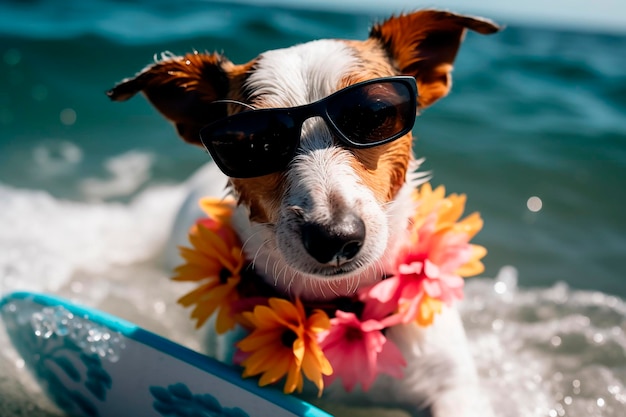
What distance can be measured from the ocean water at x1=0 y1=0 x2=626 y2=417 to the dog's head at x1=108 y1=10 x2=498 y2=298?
743 mm

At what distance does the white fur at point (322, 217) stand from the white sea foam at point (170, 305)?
0.63m

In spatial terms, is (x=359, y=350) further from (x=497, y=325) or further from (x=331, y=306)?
(x=497, y=325)

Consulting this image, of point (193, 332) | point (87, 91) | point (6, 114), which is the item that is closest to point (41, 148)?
point (6, 114)

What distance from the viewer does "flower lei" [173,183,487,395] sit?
89.3 inches

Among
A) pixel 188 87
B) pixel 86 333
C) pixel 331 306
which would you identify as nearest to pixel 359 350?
pixel 331 306

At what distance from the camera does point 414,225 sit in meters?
2.59

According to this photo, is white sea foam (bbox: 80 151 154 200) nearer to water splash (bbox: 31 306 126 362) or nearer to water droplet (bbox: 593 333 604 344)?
water splash (bbox: 31 306 126 362)

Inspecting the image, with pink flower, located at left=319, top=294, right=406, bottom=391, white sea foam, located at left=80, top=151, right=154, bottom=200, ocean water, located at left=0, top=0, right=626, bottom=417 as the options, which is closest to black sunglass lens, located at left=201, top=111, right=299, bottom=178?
pink flower, located at left=319, top=294, right=406, bottom=391

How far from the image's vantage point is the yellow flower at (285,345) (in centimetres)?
220

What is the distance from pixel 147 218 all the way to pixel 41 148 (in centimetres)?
228

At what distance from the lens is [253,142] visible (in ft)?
7.25

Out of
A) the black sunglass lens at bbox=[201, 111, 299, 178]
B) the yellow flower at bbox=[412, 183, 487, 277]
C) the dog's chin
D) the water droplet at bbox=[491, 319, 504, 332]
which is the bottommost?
the water droplet at bbox=[491, 319, 504, 332]

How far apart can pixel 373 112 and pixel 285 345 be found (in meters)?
0.88

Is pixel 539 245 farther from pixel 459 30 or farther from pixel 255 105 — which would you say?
pixel 255 105
